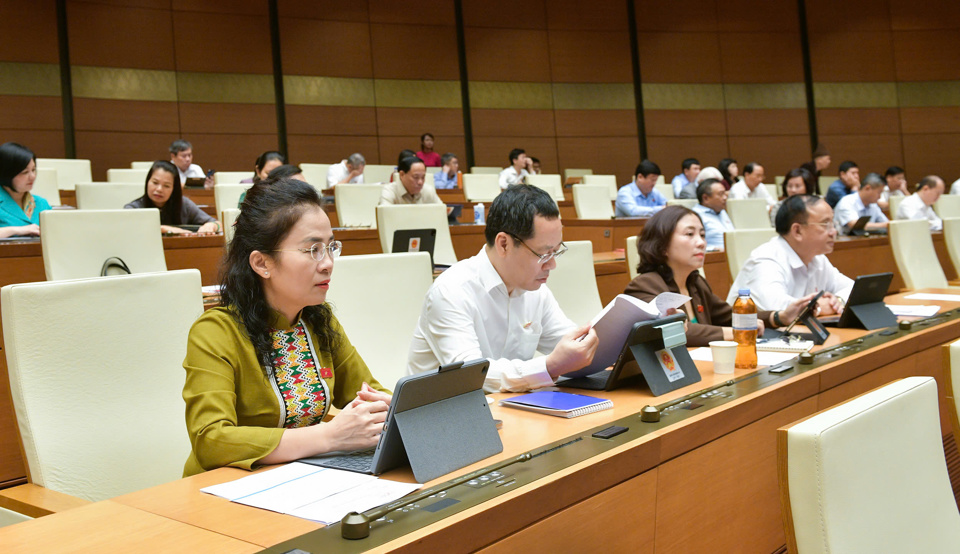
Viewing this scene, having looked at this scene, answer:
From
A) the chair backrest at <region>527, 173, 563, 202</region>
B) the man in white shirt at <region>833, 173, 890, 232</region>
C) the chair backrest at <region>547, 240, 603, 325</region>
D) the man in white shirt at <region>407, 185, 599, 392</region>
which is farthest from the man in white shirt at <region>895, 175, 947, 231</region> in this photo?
the man in white shirt at <region>407, 185, 599, 392</region>

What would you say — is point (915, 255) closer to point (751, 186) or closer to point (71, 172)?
point (751, 186)

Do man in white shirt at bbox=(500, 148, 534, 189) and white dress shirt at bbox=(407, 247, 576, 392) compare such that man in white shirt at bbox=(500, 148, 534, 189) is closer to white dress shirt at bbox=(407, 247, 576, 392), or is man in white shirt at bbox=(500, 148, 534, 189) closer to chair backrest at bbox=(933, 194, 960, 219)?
chair backrest at bbox=(933, 194, 960, 219)

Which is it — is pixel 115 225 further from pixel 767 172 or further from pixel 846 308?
pixel 767 172

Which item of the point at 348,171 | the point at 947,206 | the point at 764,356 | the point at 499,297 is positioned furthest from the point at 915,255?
the point at 348,171

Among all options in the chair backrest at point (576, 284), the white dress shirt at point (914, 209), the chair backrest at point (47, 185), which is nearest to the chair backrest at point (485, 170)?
the white dress shirt at point (914, 209)

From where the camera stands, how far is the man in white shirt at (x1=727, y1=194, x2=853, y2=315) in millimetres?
2924

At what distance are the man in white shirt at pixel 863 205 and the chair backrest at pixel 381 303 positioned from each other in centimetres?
510

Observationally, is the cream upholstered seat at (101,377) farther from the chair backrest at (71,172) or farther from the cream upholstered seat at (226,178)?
the chair backrest at (71,172)

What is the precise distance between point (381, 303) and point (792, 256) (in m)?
1.70

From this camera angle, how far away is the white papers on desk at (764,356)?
200 cm

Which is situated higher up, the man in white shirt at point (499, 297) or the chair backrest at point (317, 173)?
the chair backrest at point (317, 173)

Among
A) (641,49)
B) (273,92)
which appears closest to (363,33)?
(273,92)

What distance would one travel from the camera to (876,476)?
91 cm

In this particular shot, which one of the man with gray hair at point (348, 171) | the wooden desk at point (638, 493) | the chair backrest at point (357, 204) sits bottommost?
the wooden desk at point (638, 493)
